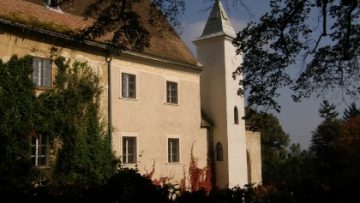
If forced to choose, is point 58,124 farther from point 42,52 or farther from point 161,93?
point 161,93

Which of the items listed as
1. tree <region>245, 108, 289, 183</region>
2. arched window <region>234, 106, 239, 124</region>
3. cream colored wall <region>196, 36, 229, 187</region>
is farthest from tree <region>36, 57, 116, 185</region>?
tree <region>245, 108, 289, 183</region>

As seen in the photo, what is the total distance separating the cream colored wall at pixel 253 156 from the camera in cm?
3094

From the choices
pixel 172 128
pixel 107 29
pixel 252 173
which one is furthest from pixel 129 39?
pixel 252 173

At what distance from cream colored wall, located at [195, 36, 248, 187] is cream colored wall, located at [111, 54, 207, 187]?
4.35 ft

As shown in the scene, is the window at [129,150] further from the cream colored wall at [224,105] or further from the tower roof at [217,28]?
the tower roof at [217,28]

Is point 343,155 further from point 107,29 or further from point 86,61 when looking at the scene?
point 107,29

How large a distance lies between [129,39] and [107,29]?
2.16 feet

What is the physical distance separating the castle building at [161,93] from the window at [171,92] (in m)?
0.05

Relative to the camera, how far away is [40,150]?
18.6 meters

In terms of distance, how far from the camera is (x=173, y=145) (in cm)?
2495

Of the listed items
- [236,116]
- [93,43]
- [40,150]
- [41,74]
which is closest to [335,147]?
[236,116]

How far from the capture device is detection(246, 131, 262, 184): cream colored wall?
101 ft

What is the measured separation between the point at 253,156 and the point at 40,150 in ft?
53.4

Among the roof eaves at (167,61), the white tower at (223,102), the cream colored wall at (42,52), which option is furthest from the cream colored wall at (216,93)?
the cream colored wall at (42,52)
